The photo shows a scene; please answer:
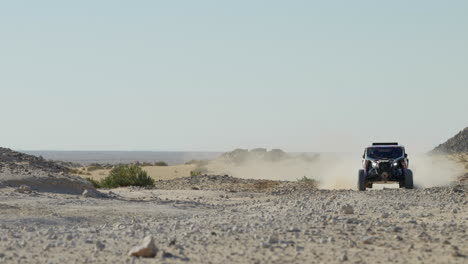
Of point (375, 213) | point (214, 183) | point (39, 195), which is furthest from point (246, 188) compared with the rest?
point (375, 213)

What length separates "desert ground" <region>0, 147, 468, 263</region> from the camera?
43.6ft

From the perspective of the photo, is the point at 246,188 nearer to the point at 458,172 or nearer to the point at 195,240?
the point at 458,172

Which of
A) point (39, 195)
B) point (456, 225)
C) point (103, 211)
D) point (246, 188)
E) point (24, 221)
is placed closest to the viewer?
point (456, 225)

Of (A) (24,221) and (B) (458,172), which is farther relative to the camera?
(B) (458,172)

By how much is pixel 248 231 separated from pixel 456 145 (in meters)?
74.0

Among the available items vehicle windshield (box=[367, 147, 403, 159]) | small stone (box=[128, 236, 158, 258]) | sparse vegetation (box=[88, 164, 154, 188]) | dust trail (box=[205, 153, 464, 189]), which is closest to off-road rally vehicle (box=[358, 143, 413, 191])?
vehicle windshield (box=[367, 147, 403, 159])

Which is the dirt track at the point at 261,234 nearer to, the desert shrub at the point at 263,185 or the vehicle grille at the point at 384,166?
the vehicle grille at the point at 384,166

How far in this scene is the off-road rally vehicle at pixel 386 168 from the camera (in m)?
33.2

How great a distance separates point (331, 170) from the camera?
172 feet

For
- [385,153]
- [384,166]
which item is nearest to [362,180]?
[384,166]

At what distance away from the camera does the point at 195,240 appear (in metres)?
14.9

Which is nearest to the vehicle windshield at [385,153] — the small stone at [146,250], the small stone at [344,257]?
the small stone at [344,257]

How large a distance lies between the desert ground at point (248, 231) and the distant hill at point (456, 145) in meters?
60.2

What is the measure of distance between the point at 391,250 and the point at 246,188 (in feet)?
92.5
